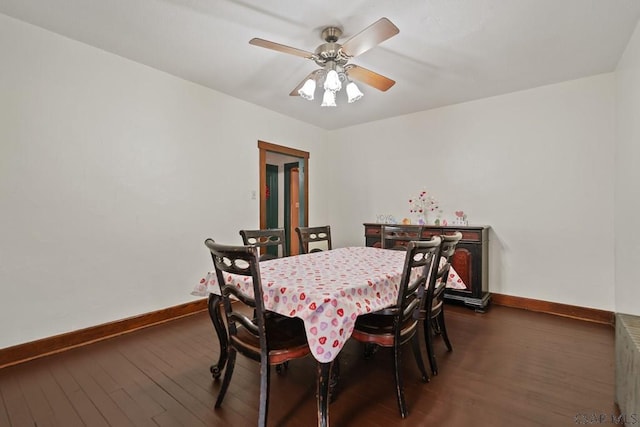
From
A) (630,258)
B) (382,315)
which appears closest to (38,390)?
(382,315)

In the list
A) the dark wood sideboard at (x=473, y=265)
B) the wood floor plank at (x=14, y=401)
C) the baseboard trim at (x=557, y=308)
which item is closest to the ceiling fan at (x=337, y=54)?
the dark wood sideboard at (x=473, y=265)

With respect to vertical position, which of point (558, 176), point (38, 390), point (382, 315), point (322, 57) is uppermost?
point (322, 57)

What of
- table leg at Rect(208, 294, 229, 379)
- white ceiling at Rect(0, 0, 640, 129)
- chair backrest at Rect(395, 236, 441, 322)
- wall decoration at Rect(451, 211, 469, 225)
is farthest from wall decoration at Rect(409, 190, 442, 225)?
table leg at Rect(208, 294, 229, 379)

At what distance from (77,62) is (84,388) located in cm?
248

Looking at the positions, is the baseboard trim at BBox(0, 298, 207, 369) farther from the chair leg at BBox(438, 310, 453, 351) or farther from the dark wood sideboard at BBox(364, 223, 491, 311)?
the dark wood sideboard at BBox(364, 223, 491, 311)

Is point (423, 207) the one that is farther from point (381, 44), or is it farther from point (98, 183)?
point (98, 183)

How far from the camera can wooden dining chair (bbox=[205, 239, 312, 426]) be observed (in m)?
1.34

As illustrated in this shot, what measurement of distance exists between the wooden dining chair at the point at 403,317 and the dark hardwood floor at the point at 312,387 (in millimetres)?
283

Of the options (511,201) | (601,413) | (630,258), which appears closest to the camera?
(601,413)

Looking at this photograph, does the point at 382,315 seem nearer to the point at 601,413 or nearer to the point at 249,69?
the point at 601,413

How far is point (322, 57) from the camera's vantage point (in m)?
2.16

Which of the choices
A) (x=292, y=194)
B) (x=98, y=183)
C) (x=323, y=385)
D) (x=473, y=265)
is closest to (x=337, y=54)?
(x=323, y=385)

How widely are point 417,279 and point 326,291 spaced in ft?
2.04

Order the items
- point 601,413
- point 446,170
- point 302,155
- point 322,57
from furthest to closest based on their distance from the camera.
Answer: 1. point 302,155
2. point 446,170
3. point 322,57
4. point 601,413
